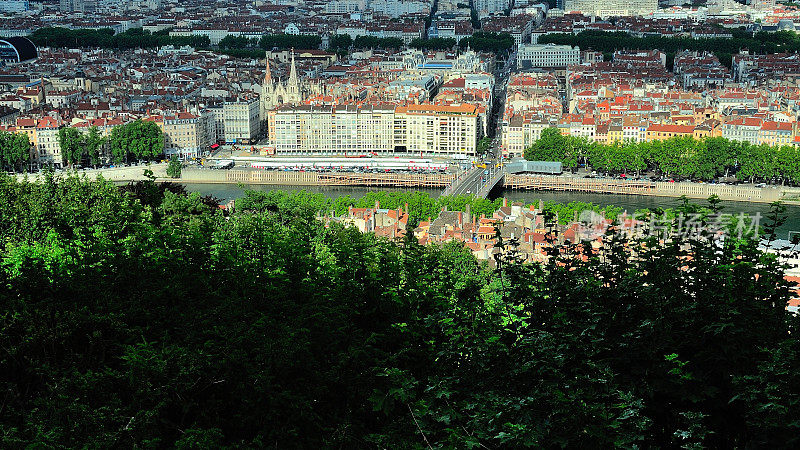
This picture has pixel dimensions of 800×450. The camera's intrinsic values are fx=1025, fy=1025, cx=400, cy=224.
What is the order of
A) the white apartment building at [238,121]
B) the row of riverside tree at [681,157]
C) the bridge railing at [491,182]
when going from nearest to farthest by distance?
the bridge railing at [491,182]
the row of riverside tree at [681,157]
the white apartment building at [238,121]

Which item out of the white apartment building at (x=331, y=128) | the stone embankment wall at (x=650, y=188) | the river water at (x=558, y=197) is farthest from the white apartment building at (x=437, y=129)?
the river water at (x=558, y=197)

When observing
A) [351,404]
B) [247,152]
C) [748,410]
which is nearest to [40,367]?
[351,404]

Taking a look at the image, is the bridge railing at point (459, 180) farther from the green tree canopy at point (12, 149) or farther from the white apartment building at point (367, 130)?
the green tree canopy at point (12, 149)

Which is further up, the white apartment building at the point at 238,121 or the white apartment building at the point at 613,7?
the white apartment building at the point at 613,7

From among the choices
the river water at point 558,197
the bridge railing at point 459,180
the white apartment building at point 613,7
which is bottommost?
the river water at point 558,197

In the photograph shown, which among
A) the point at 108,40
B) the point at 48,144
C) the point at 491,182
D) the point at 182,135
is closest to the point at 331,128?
the point at 182,135

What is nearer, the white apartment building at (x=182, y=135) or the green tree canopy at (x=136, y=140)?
the green tree canopy at (x=136, y=140)

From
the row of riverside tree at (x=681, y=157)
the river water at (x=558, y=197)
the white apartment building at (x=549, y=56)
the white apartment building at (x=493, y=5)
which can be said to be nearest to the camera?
the river water at (x=558, y=197)

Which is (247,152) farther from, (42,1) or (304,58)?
(42,1)
